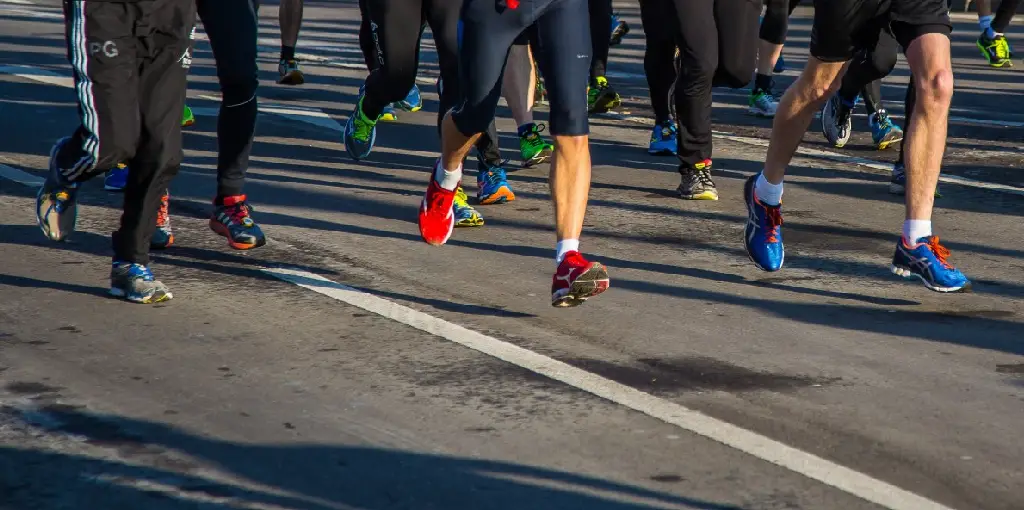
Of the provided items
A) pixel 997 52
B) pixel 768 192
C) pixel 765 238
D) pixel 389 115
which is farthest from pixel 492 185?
pixel 997 52

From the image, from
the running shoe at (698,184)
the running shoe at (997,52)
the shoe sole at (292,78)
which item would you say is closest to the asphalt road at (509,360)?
the running shoe at (698,184)

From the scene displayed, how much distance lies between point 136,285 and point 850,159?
211 inches

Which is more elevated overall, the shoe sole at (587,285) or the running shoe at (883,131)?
the running shoe at (883,131)

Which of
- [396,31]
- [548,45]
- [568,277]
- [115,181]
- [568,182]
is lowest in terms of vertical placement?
[115,181]

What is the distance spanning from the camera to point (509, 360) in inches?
195

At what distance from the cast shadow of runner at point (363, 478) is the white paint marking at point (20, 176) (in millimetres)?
4265

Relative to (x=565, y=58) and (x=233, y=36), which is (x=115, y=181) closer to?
(x=233, y=36)

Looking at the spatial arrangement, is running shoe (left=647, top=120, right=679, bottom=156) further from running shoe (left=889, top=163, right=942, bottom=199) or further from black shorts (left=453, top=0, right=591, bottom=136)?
black shorts (left=453, top=0, right=591, bottom=136)

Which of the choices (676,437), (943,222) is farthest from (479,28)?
(943,222)

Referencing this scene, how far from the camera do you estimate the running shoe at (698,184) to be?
323 inches

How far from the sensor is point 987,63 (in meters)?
15.3

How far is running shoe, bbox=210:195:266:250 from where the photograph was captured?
21.8 feet

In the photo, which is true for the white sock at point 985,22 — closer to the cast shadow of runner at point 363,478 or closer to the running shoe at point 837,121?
the running shoe at point 837,121

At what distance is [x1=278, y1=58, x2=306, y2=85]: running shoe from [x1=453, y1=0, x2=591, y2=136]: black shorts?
7645mm
